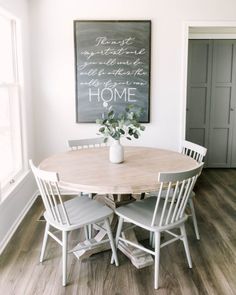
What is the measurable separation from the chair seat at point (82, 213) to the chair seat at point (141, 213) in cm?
12

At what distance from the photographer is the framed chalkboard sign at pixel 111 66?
→ 3.70 metres

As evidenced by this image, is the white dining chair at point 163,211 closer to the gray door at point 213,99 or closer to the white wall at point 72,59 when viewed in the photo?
the white wall at point 72,59

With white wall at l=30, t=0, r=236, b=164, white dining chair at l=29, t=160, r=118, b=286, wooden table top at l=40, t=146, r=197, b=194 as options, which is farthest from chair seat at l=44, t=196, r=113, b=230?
white wall at l=30, t=0, r=236, b=164

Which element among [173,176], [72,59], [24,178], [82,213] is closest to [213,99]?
[72,59]

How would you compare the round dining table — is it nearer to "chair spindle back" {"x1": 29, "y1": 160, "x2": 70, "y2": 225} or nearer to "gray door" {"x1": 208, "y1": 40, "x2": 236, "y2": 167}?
"chair spindle back" {"x1": 29, "y1": 160, "x2": 70, "y2": 225}

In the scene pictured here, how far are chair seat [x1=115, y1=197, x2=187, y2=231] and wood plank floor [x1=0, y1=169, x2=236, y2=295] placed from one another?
42 cm

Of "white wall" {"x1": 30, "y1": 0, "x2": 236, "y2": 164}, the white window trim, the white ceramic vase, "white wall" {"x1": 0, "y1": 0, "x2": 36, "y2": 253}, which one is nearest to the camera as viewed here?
the white ceramic vase

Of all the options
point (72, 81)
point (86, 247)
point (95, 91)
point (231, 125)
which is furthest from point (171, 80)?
point (86, 247)

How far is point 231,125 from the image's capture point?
200 inches

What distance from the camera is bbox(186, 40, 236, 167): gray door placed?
484 centimetres

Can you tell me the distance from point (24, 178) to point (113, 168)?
1420 millimetres

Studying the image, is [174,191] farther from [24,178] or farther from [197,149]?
[24,178]

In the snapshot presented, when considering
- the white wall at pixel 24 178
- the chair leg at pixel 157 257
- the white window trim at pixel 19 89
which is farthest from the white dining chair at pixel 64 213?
the white window trim at pixel 19 89

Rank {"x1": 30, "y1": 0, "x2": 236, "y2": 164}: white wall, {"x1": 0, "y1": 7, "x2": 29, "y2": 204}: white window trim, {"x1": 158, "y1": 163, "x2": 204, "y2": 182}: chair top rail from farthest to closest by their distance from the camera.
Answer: {"x1": 30, "y1": 0, "x2": 236, "y2": 164}: white wall < {"x1": 0, "y1": 7, "x2": 29, "y2": 204}: white window trim < {"x1": 158, "y1": 163, "x2": 204, "y2": 182}: chair top rail
